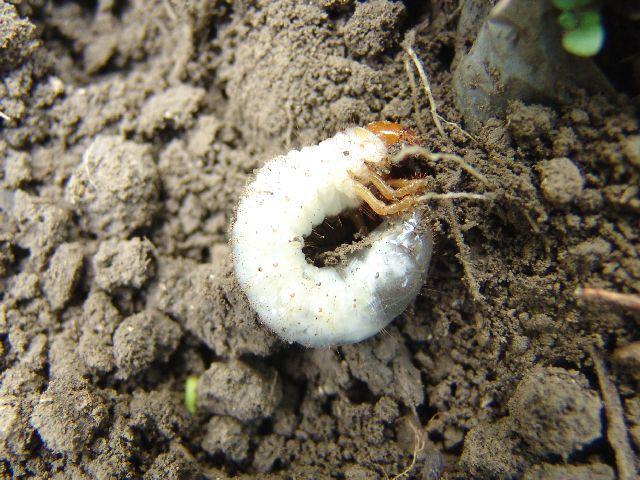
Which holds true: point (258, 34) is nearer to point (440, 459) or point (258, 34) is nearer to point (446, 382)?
point (446, 382)

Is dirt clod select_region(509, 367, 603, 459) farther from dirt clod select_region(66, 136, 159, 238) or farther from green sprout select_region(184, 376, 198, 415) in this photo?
dirt clod select_region(66, 136, 159, 238)

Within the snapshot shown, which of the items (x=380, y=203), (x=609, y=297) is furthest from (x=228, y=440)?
(x=609, y=297)

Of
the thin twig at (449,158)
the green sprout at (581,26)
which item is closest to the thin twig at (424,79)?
the thin twig at (449,158)

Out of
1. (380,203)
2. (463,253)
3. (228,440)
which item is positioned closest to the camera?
(463,253)

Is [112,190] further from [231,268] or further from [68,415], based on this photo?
[68,415]

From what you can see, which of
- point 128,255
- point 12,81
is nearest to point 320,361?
point 128,255
